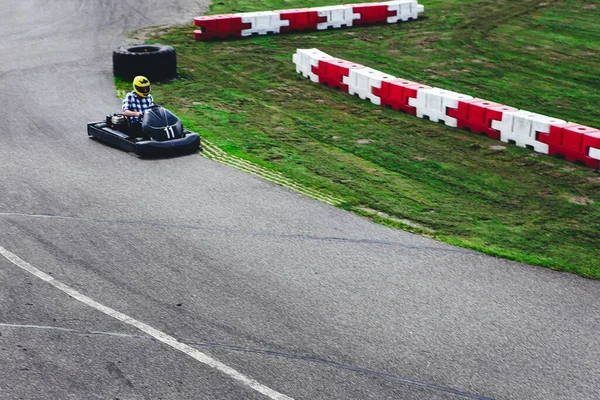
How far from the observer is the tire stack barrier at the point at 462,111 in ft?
48.2

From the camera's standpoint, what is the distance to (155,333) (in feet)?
29.5

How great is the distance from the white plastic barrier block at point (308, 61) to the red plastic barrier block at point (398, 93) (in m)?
2.13

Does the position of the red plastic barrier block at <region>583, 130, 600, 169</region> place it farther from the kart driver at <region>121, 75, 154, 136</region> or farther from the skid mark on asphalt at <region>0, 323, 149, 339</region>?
the skid mark on asphalt at <region>0, 323, 149, 339</region>

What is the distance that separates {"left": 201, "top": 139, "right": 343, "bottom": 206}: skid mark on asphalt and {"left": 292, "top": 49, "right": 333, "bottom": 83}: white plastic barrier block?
194 inches

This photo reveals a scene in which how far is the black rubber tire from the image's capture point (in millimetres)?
19156

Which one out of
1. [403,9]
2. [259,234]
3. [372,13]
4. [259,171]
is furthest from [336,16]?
[259,234]

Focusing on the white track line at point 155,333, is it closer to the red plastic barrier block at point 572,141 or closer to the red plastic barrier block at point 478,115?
the red plastic barrier block at point 572,141

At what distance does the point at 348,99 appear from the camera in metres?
18.5

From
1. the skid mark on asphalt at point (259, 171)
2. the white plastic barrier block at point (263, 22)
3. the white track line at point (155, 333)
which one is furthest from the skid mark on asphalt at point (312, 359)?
the white plastic barrier block at point (263, 22)

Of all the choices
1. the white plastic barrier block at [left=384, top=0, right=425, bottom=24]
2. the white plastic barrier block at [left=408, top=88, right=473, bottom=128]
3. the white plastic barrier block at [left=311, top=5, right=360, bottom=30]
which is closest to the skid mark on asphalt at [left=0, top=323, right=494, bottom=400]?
the white plastic barrier block at [left=408, top=88, right=473, bottom=128]

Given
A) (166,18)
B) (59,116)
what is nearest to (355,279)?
(59,116)

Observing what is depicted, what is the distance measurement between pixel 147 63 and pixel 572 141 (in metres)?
9.39

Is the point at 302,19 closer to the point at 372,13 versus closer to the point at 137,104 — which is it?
the point at 372,13

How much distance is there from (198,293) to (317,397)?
8.02 feet
